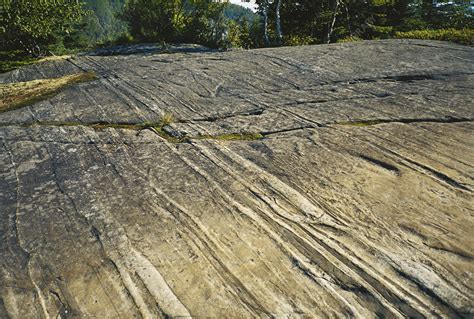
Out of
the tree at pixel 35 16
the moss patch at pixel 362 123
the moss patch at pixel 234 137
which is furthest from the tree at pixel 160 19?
the moss patch at pixel 362 123

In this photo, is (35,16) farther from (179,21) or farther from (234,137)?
(234,137)

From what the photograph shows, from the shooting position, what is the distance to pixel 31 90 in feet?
39.9

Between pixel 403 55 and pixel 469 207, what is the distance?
11.0 metres

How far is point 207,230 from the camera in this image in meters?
5.25

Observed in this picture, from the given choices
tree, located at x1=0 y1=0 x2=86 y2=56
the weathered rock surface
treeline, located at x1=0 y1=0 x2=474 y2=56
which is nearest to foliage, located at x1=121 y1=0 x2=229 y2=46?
treeline, located at x1=0 y1=0 x2=474 y2=56

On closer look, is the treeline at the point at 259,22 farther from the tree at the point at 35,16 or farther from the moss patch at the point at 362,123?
the moss patch at the point at 362,123

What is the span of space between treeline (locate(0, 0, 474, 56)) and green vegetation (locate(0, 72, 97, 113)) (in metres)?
12.5

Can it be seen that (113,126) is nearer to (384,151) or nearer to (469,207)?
(384,151)

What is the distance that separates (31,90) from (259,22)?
2968cm

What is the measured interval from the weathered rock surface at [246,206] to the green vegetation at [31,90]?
0.78 meters

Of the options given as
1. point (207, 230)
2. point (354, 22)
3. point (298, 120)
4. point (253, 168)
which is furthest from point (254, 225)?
point (354, 22)

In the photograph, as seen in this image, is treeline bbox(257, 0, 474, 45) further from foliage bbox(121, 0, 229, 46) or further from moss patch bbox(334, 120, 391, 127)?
moss patch bbox(334, 120, 391, 127)

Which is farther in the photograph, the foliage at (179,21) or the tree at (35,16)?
the foliage at (179,21)

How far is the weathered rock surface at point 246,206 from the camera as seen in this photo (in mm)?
4207
